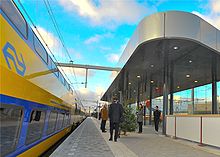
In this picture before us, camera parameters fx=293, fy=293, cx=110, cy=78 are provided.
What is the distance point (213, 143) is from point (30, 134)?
23.0 ft

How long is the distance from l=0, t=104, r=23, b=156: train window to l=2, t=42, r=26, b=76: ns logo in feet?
2.13

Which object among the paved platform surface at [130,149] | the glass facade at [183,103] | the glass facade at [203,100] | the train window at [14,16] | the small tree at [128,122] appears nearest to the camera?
the train window at [14,16]

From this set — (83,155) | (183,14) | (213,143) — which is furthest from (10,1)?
(183,14)

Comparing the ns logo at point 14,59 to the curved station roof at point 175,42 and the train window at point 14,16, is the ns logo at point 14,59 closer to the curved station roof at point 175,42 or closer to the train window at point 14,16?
the train window at point 14,16

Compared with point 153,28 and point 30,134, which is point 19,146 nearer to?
point 30,134

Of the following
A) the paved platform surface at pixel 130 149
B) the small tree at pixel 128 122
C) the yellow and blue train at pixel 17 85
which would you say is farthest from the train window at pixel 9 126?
the small tree at pixel 128 122

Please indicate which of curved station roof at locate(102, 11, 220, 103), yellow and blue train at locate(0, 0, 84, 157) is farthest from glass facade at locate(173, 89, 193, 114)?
yellow and blue train at locate(0, 0, 84, 157)

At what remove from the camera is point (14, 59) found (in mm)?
4809

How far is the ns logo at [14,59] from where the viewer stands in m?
4.36

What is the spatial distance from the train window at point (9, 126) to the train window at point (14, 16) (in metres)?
1.50

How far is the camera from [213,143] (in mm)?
10633

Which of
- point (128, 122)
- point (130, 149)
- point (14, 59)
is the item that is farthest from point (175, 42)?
point (14, 59)

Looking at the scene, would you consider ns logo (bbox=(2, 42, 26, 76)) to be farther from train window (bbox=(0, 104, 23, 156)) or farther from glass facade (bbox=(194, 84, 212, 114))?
glass facade (bbox=(194, 84, 212, 114))

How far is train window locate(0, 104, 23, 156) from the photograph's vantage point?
436 centimetres
